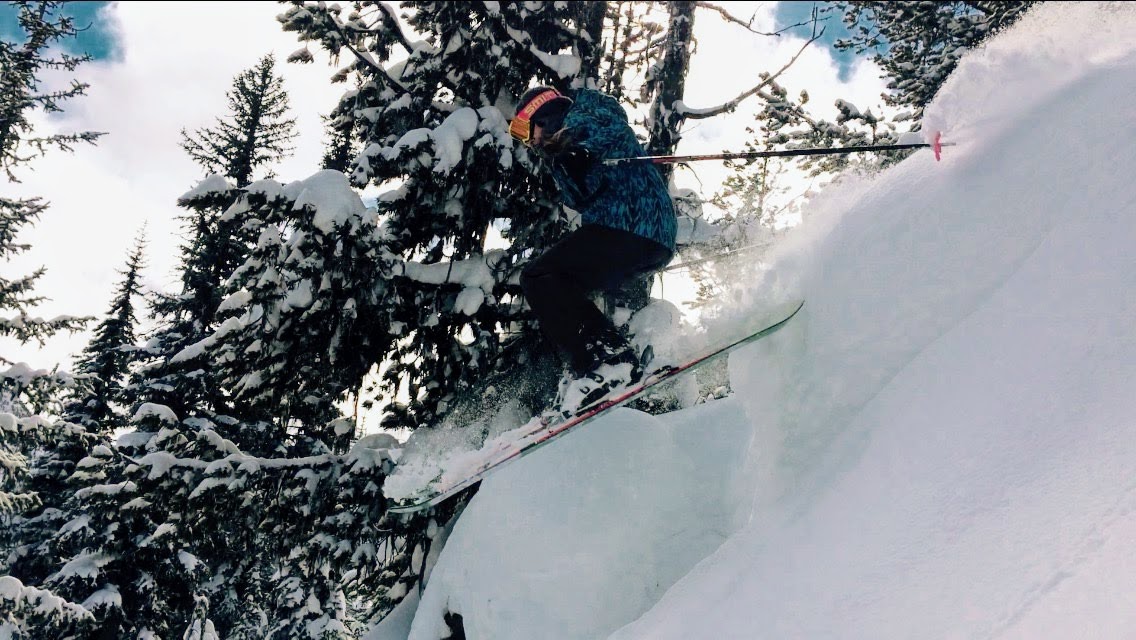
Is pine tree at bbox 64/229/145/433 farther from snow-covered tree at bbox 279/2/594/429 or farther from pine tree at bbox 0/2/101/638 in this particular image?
snow-covered tree at bbox 279/2/594/429

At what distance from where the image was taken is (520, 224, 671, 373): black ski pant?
13.4ft

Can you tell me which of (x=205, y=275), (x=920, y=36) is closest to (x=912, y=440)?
(x=920, y=36)

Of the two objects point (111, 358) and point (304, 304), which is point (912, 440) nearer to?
point (304, 304)

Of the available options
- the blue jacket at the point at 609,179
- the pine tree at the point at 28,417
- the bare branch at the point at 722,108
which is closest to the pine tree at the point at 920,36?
the bare branch at the point at 722,108

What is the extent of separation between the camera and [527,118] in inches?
164

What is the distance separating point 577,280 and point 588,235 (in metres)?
0.29

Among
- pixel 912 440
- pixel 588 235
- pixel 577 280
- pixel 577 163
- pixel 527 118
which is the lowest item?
pixel 912 440

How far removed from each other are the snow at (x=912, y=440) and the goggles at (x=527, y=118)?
1.65 metres

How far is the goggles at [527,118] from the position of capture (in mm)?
4164

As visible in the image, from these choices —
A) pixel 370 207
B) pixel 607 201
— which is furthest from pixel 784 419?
pixel 370 207

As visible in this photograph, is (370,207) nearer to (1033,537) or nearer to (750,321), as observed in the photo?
(750,321)

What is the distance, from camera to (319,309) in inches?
214

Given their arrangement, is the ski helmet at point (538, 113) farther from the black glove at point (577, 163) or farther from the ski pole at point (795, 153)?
the ski pole at point (795, 153)

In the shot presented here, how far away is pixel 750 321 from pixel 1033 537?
216 centimetres
